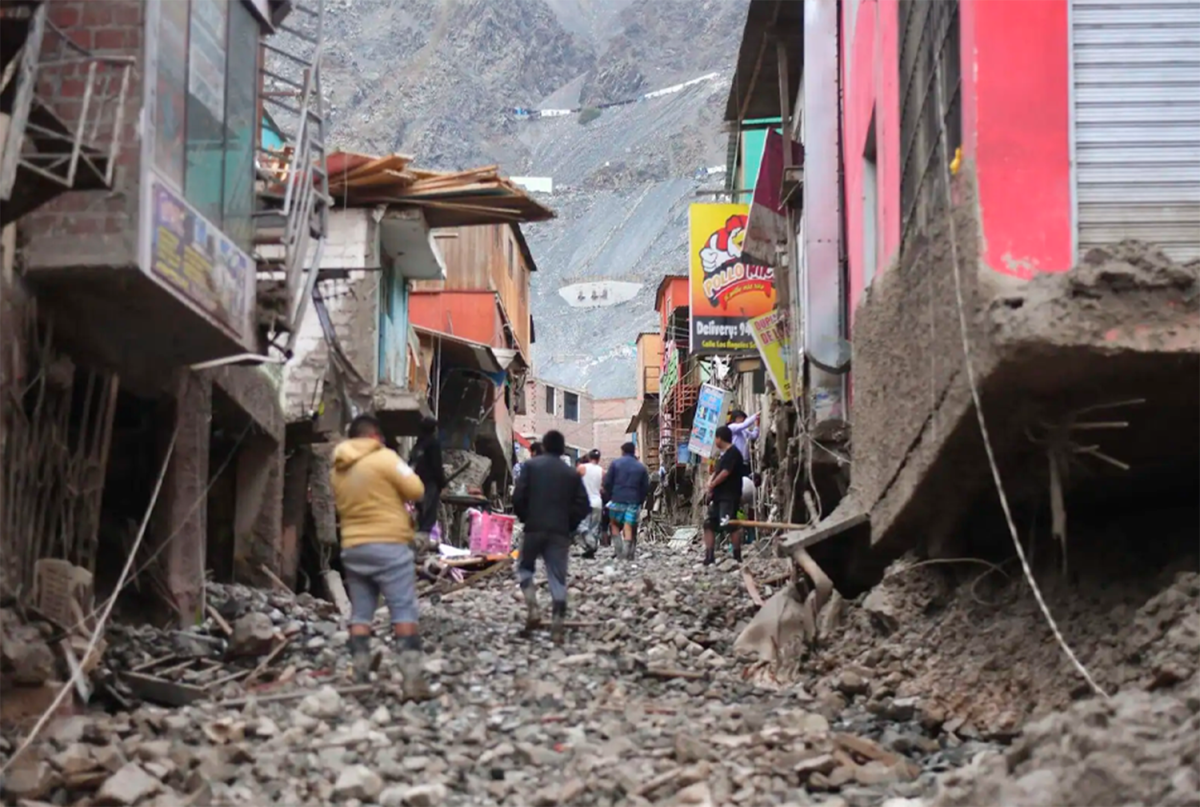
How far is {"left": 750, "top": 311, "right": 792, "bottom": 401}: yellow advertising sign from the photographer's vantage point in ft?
63.8

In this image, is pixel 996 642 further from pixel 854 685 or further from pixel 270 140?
pixel 270 140

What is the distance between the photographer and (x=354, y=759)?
8258 millimetres

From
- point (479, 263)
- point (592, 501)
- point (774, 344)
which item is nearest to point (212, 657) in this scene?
point (774, 344)

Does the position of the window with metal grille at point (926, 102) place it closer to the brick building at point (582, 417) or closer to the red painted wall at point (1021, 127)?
the red painted wall at point (1021, 127)

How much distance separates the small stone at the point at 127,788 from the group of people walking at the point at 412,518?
2.65 m

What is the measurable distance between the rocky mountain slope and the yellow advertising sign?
85.3m

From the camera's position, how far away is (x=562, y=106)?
591ft

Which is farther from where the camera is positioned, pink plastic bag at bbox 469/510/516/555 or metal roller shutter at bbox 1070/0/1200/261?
pink plastic bag at bbox 469/510/516/555

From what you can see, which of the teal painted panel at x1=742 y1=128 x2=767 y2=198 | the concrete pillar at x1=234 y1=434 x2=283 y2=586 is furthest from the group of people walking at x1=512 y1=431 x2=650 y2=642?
the teal painted panel at x1=742 y1=128 x2=767 y2=198

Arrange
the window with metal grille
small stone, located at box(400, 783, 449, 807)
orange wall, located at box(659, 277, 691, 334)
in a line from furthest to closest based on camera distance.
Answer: orange wall, located at box(659, 277, 691, 334), the window with metal grille, small stone, located at box(400, 783, 449, 807)

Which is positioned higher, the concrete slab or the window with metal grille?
the window with metal grille

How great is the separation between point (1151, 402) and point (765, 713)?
3004 millimetres

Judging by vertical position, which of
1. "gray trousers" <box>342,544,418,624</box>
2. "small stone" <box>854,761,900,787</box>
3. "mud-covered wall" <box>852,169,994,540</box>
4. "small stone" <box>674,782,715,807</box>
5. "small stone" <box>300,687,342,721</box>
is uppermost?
"mud-covered wall" <box>852,169,994,540</box>

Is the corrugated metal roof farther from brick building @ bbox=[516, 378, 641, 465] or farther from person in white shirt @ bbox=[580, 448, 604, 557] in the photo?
brick building @ bbox=[516, 378, 641, 465]
